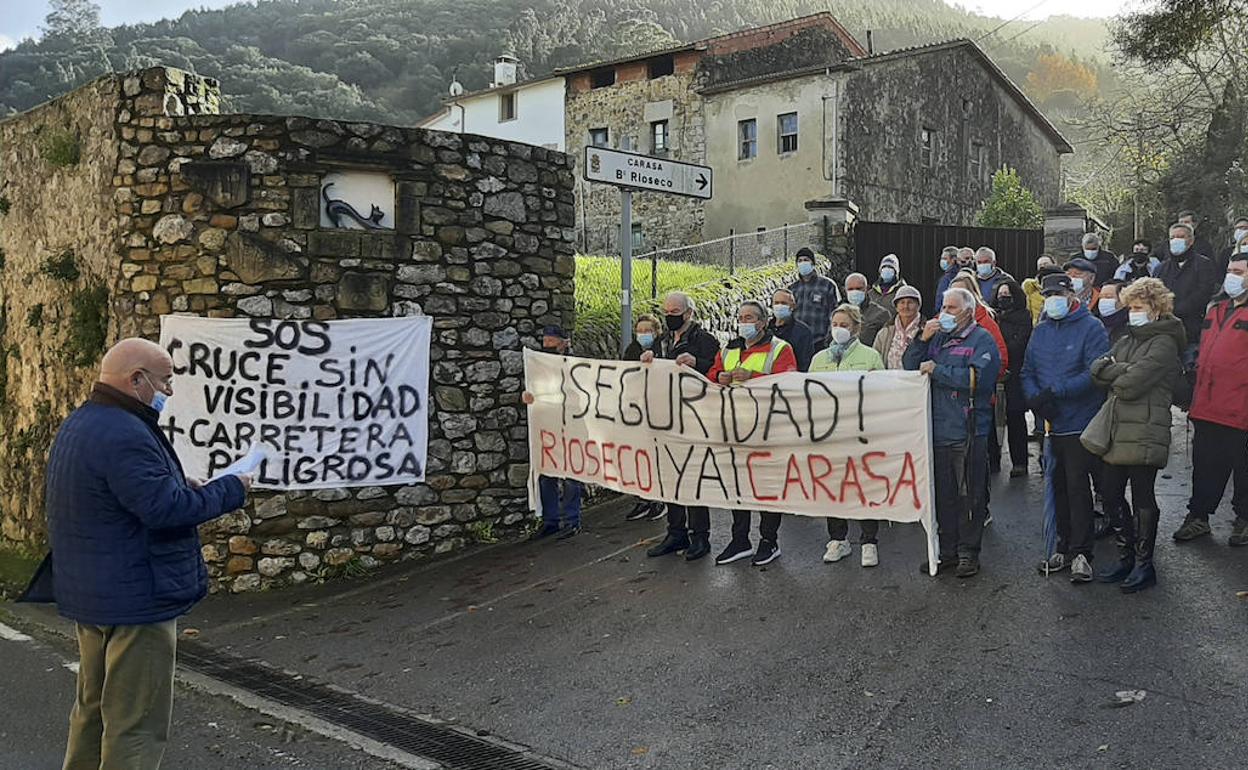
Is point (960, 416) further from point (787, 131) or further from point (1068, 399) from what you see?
point (787, 131)

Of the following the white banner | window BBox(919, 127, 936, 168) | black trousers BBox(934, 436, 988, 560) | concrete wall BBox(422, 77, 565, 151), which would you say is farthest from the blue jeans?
concrete wall BBox(422, 77, 565, 151)

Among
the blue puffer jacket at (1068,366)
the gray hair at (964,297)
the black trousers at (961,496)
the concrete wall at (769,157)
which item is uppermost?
the concrete wall at (769,157)

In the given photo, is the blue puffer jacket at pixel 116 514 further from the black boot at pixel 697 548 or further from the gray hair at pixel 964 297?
the gray hair at pixel 964 297

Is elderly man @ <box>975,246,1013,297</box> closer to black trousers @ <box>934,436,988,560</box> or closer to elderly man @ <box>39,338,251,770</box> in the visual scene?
black trousers @ <box>934,436,988,560</box>

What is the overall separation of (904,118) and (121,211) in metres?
26.0

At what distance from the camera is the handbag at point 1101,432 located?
652 cm

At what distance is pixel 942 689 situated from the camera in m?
5.43

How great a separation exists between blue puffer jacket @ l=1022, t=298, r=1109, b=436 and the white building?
29835 mm

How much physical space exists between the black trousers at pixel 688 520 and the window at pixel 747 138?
941 inches

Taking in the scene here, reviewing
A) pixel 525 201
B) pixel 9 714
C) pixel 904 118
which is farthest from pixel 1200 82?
pixel 9 714

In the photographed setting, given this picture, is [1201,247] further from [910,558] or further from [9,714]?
[9,714]


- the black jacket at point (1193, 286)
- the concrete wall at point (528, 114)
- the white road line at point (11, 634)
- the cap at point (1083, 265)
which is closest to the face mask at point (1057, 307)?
the cap at point (1083, 265)

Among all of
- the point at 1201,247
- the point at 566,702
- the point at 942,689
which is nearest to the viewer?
the point at 942,689

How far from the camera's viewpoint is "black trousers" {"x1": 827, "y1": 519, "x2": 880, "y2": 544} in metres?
7.59
